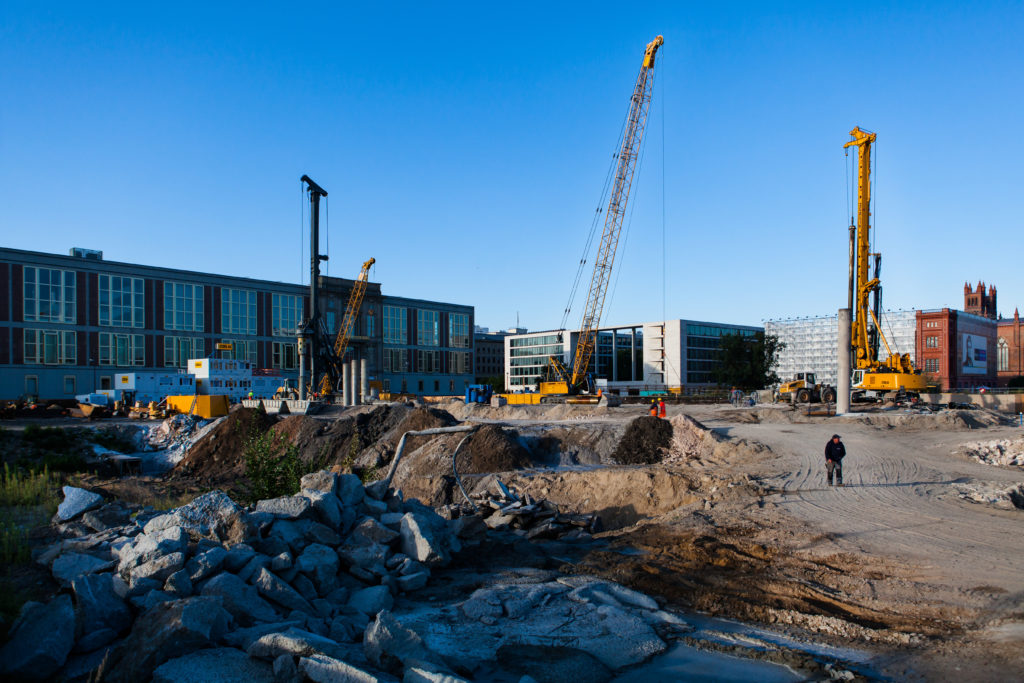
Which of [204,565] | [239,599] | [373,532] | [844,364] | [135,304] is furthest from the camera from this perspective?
[135,304]

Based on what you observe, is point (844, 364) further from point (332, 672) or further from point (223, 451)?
point (332, 672)

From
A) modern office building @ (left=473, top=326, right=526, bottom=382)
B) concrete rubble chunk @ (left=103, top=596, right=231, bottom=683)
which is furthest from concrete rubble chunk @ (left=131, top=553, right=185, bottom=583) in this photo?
modern office building @ (left=473, top=326, right=526, bottom=382)

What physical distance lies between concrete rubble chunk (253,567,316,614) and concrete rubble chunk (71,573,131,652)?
1.34m

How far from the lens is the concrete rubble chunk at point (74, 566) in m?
7.26

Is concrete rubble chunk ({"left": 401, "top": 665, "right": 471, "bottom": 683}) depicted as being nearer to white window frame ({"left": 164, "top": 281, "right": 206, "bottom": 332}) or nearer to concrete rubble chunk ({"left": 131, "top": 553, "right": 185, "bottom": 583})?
concrete rubble chunk ({"left": 131, "top": 553, "right": 185, "bottom": 583})

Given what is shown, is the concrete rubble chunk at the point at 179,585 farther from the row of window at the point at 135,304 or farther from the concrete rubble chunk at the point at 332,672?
the row of window at the point at 135,304

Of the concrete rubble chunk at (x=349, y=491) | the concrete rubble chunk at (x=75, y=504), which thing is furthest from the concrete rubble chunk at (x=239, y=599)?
the concrete rubble chunk at (x=75, y=504)

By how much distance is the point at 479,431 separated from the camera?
22.8 meters

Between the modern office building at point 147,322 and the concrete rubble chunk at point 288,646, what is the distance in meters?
54.1

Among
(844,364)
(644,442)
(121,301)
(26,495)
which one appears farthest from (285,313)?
(26,495)

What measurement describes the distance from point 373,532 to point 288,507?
1.30m

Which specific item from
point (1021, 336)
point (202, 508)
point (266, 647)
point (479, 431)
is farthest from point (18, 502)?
point (1021, 336)

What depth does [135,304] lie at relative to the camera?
6253 centimetres

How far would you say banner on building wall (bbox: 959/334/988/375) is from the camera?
312 ft
